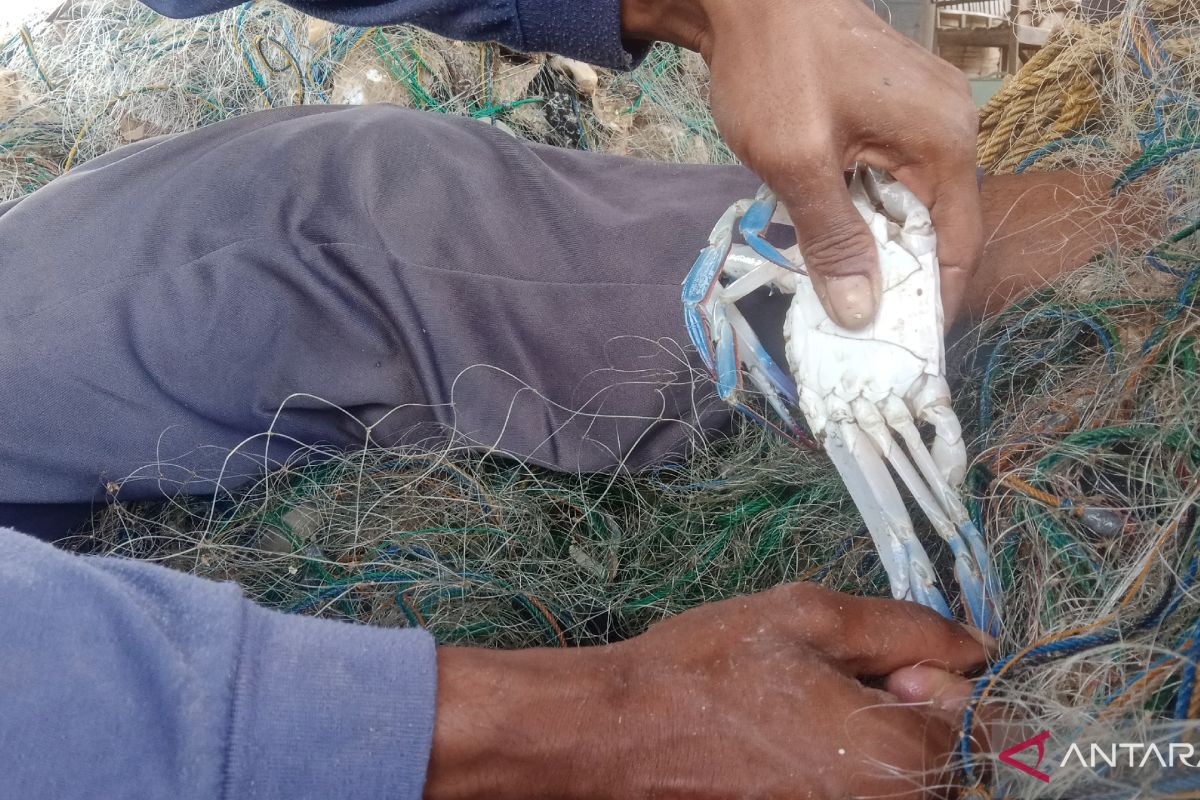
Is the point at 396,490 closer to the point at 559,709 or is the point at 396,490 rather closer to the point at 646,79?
the point at 559,709

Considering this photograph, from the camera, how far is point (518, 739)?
0.97 metres

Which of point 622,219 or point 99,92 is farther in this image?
point 99,92

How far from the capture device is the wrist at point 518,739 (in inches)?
37.7

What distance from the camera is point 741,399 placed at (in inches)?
57.1

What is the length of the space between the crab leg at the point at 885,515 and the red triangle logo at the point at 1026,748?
0.90 ft

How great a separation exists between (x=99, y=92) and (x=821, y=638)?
2.97 metres

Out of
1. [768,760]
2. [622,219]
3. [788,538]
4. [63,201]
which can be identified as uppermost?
[63,201]

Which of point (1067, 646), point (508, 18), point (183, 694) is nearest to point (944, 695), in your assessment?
point (1067, 646)

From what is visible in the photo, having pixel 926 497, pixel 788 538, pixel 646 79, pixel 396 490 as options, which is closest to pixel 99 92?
pixel 646 79

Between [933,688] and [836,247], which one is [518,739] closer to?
[933,688]

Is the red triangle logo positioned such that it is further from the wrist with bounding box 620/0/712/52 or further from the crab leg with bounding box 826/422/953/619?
the wrist with bounding box 620/0/712/52

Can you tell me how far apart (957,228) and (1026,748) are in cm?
73

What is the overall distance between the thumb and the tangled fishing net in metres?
0.30

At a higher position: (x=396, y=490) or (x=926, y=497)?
(x=926, y=497)
